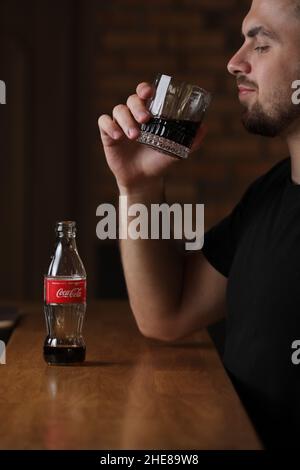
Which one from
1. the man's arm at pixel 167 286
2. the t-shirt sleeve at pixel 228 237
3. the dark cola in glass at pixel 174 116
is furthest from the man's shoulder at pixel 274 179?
the dark cola in glass at pixel 174 116

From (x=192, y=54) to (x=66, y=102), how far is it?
2.16 feet

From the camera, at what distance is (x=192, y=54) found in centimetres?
397

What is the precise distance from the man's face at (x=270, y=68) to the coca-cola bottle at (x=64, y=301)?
473 mm

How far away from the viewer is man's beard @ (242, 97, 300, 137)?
5.17 ft

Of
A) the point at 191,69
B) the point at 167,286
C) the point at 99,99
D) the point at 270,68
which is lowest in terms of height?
the point at 167,286

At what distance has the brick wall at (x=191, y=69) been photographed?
3941 mm

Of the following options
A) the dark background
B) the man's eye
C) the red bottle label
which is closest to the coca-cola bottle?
the red bottle label

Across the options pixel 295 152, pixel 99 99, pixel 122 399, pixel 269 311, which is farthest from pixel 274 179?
pixel 99 99

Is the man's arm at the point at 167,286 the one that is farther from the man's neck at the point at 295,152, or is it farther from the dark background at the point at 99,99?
the dark background at the point at 99,99

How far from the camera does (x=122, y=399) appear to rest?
1.05 metres

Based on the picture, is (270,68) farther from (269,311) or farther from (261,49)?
(269,311)

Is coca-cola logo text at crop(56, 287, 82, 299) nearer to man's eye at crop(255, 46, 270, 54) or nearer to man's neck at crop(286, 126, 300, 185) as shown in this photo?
man's neck at crop(286, 126, 300, 185)

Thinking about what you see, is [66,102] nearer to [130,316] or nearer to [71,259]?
[130,316]

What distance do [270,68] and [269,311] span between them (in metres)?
0.50
